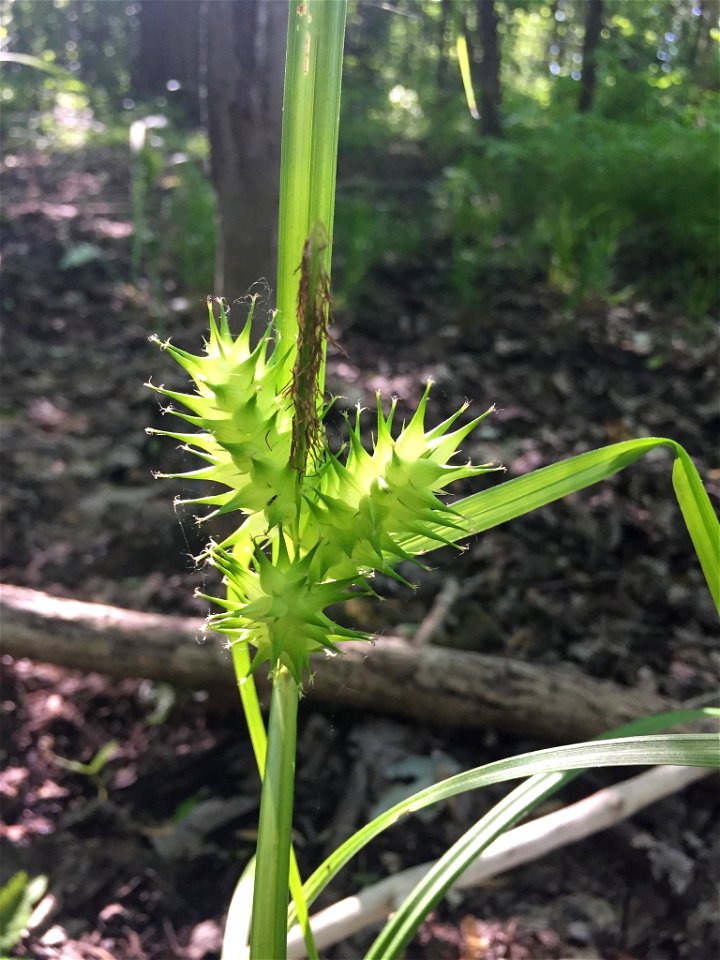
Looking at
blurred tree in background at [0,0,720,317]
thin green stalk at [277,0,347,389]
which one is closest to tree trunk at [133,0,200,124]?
blurred tree in background at [0,0,720,317]

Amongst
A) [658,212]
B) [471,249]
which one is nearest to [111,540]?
[471,249]

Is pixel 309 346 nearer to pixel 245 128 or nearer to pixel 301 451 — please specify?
pixel 301 451

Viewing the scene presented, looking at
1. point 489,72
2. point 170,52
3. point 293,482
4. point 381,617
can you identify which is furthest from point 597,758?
point 170,52

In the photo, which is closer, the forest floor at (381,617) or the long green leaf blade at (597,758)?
the long green leaf blade at (597,758)

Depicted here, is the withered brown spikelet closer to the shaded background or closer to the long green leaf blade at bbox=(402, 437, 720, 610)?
the long green leaf blade at bbox=(402, 437, 720, 610)

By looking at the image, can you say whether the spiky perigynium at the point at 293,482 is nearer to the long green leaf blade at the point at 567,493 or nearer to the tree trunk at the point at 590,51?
the long green leaf blade at the point at 567,493

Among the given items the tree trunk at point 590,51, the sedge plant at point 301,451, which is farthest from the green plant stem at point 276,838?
the tree trunk at point 590,51

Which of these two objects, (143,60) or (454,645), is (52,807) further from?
(143,60)
